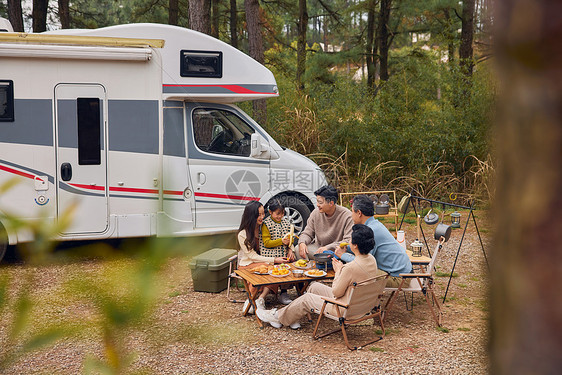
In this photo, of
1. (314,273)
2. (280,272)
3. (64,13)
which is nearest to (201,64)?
(280,272)

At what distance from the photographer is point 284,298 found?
6.55m

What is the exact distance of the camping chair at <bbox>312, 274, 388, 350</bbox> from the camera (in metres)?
5.25

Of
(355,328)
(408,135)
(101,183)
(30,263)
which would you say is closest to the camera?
(30,263)

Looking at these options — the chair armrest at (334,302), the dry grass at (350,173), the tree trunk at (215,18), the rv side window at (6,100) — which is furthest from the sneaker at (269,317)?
the tree trunk at (215,18)

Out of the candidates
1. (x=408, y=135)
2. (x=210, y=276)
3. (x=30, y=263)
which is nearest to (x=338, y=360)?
(x=210, y=276)

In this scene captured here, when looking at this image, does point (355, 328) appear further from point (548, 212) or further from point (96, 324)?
point (548, 212)

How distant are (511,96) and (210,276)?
6.77 metres

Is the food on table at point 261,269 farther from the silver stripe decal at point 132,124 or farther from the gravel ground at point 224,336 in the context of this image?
the silver stripe decal at point 132,124

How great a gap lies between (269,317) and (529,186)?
18.9 feet

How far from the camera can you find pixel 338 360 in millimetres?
5086

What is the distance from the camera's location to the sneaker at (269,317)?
5.87 meters

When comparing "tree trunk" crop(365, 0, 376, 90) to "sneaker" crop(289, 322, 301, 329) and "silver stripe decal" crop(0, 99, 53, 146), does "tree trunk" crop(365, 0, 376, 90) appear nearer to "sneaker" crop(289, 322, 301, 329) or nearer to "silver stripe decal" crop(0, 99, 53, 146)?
"silver stripe decal" crop(0, 99, 53, 146)

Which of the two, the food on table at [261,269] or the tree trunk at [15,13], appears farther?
the tree trunk at [15,13]

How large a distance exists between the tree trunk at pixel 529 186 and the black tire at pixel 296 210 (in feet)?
26.9
